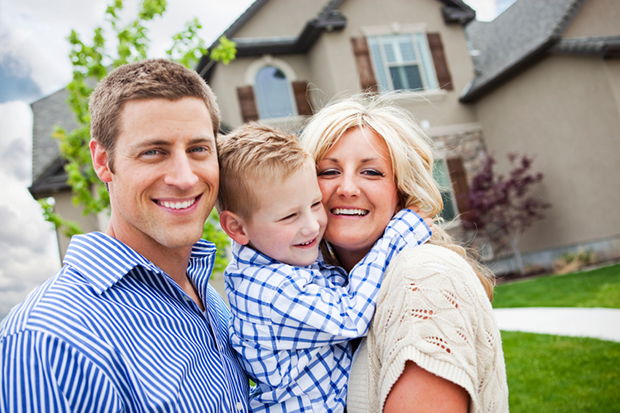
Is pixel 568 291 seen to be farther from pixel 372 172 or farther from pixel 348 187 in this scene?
pixel 348 187

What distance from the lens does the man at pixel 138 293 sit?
1486 millimetres

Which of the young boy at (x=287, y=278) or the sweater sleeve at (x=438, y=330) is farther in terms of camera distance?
the young boy at (x=287, y=278)

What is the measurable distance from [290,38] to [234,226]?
12.9 meters

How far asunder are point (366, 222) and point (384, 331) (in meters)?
0.71

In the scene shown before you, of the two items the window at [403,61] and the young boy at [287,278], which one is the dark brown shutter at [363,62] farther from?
the young boy at [287,278]

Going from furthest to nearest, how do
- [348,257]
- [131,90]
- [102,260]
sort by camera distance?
[348,257] < [131,90] < [102,260]

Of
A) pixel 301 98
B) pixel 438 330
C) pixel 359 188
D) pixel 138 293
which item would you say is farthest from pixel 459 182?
pixel 138 293

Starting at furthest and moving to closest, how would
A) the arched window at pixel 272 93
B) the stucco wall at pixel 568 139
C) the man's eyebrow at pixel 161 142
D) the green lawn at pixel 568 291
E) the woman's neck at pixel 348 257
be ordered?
the arched window at pixel 272 93
the stucco wall at pixel 568 139
the green lawn at pixel 568 291
the woman's neck at pixel 348 257
the man's eyebrow at pixel 161 142

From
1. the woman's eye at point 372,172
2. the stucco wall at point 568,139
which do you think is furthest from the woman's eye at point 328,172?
the stucco wall at point 568,139

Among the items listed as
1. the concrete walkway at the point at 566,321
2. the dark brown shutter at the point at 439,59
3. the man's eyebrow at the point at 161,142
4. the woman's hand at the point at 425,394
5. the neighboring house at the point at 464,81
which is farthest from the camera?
the dark brown shutter at the point at 439,59

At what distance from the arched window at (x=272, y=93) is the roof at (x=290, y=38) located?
584mm

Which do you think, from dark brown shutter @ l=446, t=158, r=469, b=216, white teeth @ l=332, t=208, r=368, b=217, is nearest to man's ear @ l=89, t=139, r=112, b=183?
white teeth @ l=332, t=208, r=368, b=217

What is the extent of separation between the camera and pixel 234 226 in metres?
2.46

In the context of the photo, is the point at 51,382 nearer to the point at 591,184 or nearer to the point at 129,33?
the point at 129,33
